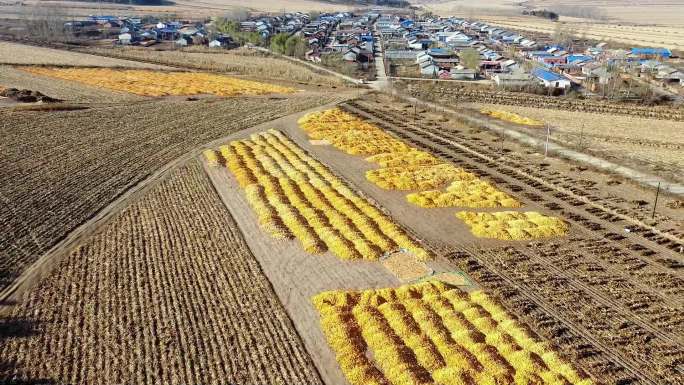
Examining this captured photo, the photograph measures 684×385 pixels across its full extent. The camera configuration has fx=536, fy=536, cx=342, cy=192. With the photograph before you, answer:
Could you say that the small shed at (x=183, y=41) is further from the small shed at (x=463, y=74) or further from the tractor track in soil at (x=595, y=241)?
the tractor track in soil at (x=595, y=241)

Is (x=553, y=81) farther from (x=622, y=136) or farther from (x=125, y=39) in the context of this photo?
(x=125, y=39)

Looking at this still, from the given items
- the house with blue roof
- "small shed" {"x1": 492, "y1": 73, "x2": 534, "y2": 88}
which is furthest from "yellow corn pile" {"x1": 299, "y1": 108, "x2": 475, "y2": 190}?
the house with blue roof

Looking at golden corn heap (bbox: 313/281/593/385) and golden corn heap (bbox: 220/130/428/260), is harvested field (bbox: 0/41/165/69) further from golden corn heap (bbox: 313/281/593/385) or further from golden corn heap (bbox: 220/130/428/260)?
golden corn heap (bbox: 313/281/593/385)

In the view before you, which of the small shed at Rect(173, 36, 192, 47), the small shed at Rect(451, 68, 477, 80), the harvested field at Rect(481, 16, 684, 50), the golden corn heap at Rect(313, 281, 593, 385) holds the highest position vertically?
the small shed at Rect(173, 36, 192, 47)

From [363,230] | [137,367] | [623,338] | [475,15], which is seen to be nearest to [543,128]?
[363,230]

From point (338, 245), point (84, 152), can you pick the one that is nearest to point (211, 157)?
point (84, 152)
